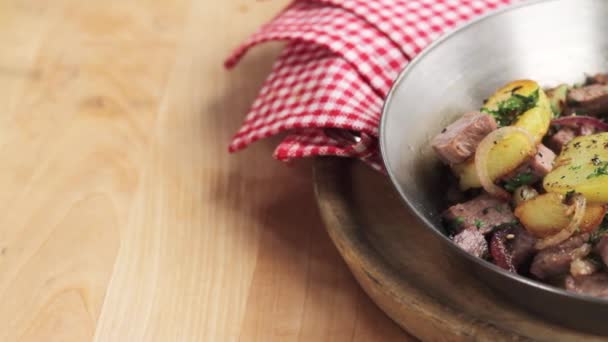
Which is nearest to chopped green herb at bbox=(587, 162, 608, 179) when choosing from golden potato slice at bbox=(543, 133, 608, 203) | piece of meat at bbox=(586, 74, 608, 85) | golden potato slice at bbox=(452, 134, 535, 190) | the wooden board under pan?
golden potato slice at bbox=(543, 133, 608, 203)

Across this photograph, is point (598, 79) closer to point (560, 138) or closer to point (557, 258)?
point (560, 138)

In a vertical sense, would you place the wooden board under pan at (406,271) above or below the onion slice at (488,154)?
below

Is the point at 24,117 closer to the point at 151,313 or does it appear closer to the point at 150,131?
the point at 150,131

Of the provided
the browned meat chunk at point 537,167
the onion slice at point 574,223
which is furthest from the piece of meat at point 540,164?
the onion slice at point 574,223

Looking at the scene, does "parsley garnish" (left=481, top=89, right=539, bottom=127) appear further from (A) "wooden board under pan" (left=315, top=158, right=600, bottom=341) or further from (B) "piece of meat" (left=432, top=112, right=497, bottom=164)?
(A) "wooden board under pan" (left=315, top=158, right=600, bottom=341)

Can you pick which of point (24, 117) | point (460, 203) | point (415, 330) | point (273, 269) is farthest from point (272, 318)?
point (24, 117)

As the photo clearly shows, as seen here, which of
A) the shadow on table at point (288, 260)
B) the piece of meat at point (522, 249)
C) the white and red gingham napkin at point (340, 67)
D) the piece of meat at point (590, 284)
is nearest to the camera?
the piece of meat at point (590, 284)

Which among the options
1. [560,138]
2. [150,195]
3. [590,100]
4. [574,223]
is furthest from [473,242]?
[150,195]

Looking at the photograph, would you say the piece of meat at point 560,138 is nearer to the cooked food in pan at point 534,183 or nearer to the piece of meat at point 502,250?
the cooked food in pan at point 534,183
